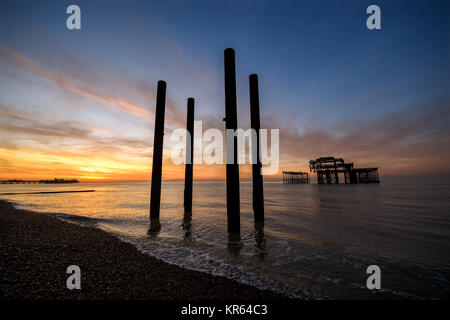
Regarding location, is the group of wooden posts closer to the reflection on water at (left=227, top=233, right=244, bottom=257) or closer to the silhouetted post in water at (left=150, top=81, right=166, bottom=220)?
the silhouetted post in water at (left=150, top=81, right=166, bottom=220)

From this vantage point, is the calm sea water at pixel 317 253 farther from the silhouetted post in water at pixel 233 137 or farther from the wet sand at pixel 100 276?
the silhouetted post in water at pixel 233 137

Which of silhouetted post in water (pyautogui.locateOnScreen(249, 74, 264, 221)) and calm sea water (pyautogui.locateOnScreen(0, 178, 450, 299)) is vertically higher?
silhouetted post in water (pyautogui.locateOnScreen(249, 74, 264, 221))

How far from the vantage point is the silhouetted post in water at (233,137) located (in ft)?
20.3

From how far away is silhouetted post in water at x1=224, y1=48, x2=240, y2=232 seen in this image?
618 centimetres

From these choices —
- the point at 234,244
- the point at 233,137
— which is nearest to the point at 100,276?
the point at 234,244

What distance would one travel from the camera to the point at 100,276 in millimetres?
3416

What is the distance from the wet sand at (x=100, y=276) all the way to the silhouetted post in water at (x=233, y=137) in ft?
9.28

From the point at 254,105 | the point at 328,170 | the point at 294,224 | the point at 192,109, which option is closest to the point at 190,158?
the point at 192,109

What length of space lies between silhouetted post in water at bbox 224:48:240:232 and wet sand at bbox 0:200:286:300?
2829 millimetres

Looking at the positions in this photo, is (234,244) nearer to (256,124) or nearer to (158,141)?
(256,124)

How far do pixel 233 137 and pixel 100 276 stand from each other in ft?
16.2

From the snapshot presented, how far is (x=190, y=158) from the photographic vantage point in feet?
34.9

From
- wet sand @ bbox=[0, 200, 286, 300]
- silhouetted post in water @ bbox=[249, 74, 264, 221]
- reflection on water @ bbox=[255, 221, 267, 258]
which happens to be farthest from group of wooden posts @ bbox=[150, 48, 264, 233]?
wet sand @ bbox=[0, 200, 286, 300]
